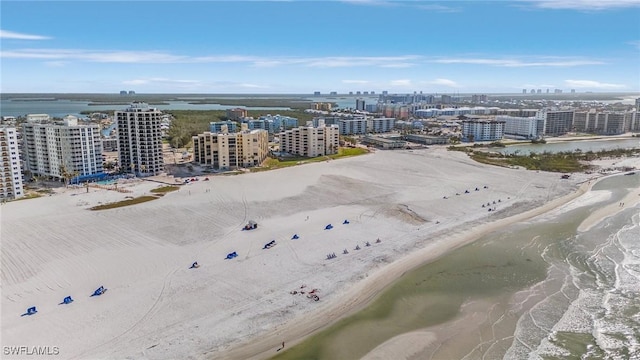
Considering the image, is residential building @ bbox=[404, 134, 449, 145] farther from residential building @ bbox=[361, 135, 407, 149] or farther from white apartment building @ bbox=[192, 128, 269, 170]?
white apartment building @ bbox=[192, 128, 269, 170]

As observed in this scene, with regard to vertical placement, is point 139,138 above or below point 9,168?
above

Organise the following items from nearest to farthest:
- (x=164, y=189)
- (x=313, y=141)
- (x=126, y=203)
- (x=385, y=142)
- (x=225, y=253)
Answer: (x=225, y=253) < (x=126, y=203) < (x=164, y=189) < (x=313, y=141) < (x=385, y=142)

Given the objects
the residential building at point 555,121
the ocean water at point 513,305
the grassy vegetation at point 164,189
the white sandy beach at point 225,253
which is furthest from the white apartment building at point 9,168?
the residential building at point 555,121

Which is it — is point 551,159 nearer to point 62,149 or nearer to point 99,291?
point 99,291

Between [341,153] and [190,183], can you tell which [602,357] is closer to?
[190,183]

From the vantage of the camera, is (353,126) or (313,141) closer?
(313,141)

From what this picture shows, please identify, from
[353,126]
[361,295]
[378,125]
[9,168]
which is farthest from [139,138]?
[378,125]

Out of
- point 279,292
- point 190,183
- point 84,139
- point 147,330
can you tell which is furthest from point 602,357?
point 84,139
